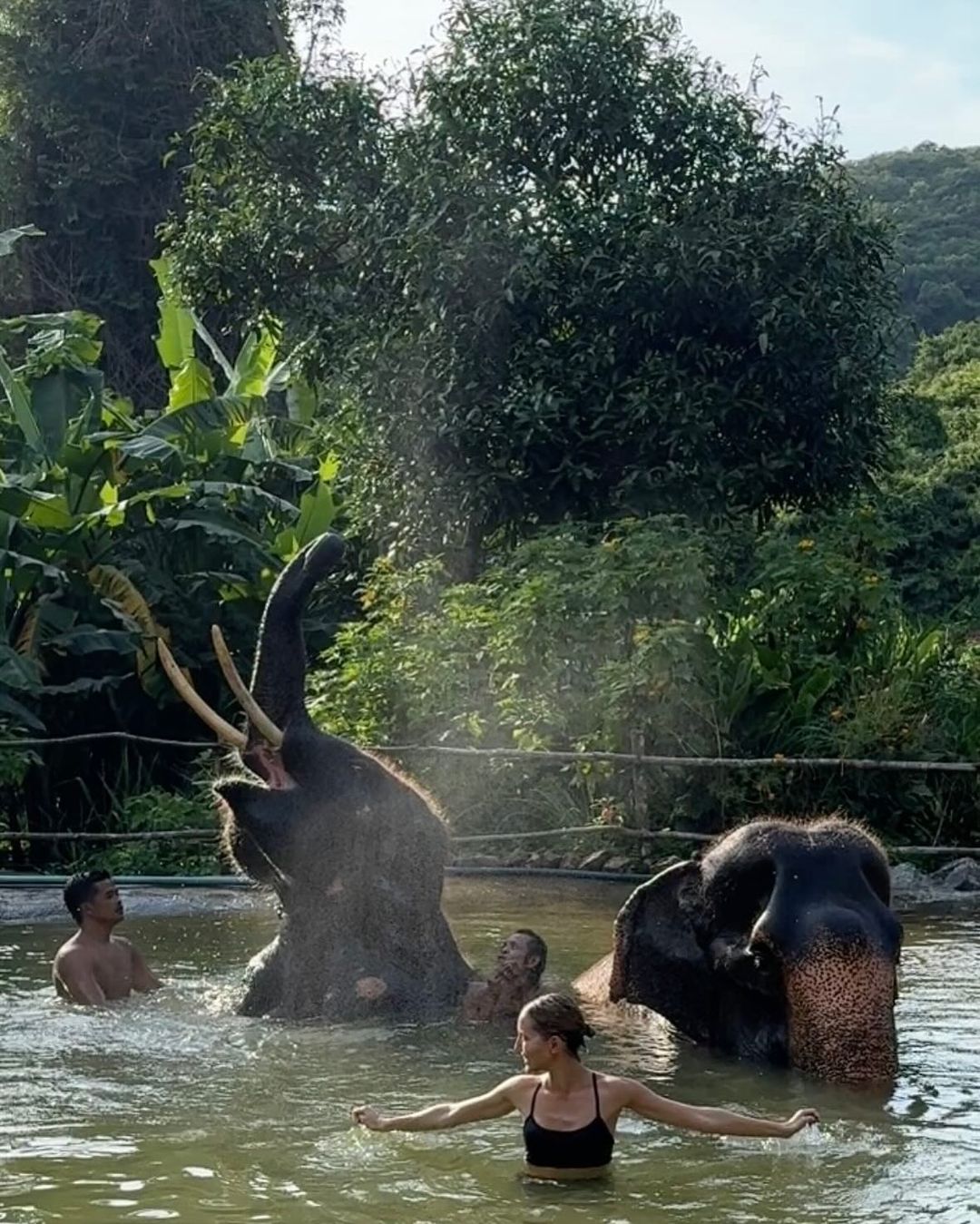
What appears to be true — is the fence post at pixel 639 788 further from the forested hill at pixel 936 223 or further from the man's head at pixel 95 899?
the forested hill at pixel 936 223

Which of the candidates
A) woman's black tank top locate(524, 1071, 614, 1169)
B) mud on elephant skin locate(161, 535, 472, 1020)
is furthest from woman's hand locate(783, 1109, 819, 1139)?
mud on elephant skin locate(161, 535, 472, 1020)

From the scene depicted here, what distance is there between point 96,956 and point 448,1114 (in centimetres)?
324

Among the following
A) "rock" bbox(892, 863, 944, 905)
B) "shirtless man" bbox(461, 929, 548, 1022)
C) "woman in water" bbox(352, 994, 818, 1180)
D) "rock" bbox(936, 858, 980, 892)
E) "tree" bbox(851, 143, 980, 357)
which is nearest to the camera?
"woman in water" bbox(352, 994, 818, 1180)

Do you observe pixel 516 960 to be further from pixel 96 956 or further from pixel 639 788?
pixel 639 788

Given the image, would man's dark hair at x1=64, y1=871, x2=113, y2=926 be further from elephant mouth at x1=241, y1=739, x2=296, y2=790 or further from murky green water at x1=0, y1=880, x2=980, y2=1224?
elephant mouth at x1=241, y1=739, x2=296, y2=790

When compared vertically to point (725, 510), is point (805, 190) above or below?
above

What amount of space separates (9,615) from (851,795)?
6126 millimetres

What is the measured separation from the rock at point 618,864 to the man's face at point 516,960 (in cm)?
532

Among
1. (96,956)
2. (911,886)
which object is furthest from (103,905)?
(911,886)

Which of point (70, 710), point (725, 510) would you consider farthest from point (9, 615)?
point (725, 510)

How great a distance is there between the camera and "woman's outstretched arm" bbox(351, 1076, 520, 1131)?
242 inches

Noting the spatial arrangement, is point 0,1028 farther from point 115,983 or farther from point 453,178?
point 453,178

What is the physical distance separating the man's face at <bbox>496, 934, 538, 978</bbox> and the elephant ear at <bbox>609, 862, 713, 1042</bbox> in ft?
1.17

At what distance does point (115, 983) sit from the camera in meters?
9.11
